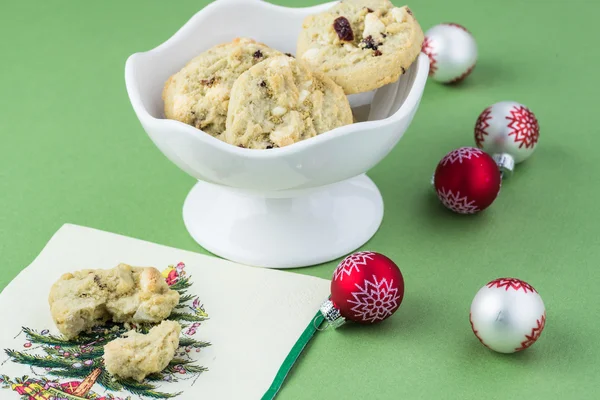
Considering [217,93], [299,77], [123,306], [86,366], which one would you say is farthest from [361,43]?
[86,366]

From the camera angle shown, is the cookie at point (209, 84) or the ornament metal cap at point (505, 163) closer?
the cookie at point (209, 84)

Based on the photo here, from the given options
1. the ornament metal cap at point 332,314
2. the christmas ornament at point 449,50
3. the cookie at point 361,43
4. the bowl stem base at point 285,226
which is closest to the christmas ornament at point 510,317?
the ornament metal cap at point 332,314

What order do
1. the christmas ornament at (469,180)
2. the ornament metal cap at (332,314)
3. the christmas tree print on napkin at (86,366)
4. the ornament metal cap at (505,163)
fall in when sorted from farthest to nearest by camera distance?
1. the ornament metal cap at (505,163)
2. the christmas ornament at (469,180)
3. the ornament metal cap at (332,314)
4. the christmas tree print on napkin at (86,366)

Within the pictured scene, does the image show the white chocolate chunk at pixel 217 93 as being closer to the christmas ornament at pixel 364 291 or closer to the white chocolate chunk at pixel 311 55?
the white chocolate chunk at pixel 311 55

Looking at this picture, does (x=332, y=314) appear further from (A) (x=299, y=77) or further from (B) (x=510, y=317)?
(A) (x=299, y=77)

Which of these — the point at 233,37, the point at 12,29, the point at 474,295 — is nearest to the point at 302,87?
the point at 233,37

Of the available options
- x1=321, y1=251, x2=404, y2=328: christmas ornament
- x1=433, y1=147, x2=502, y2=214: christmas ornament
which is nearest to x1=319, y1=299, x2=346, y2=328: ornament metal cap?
x1=321, y1=251, x2=404, y2=328: christmas ornament
